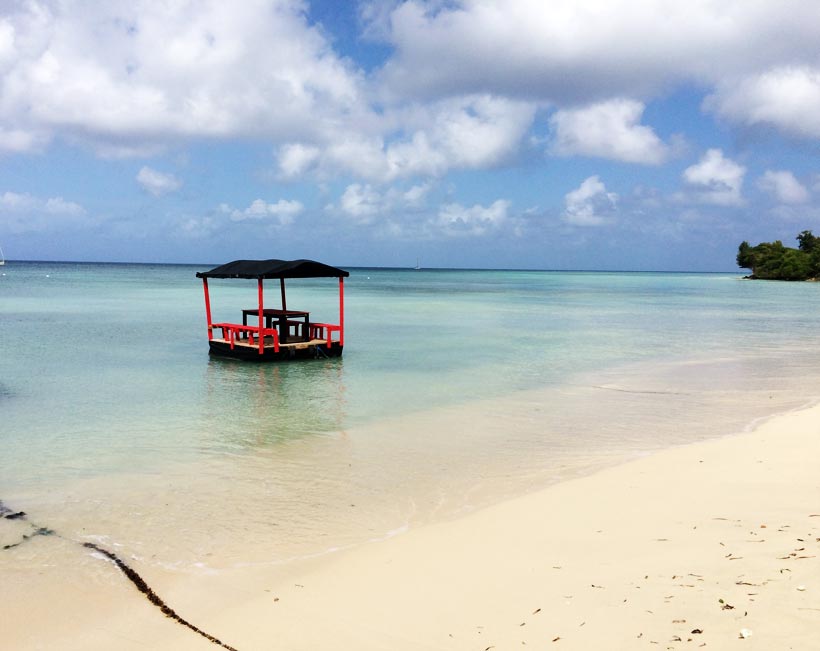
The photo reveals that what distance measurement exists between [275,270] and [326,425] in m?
7.59

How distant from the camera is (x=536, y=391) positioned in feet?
43.4

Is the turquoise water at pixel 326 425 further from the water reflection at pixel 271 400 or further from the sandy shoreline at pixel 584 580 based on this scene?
the sandy shoreline at pixel 584 580

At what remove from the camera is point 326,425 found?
10336mm

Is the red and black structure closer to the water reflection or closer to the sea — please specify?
the water reflection

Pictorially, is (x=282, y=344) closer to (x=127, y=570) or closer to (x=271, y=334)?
(x=271, y=334)

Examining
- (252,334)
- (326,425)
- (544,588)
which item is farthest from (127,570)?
(252,334)

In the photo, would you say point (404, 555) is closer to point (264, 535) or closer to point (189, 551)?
point (264, 535)

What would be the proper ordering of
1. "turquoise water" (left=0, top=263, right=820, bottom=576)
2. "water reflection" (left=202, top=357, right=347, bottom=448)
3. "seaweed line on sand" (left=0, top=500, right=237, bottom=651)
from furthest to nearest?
"water reflection" (left=202, top=357, right=347, bottom=448)
"turquoise water" (left=0, top=263, right=820, bottom=576)
"seaweed line on sand" (left=0, top=500, right=237, bottom=651)

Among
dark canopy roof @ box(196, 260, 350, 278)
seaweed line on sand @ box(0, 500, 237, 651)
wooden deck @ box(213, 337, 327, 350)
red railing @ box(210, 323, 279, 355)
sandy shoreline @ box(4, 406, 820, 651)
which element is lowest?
seaweed line on sand @ box(0, 500, 237, 651)

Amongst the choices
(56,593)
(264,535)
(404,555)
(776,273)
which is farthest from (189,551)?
(776,273)

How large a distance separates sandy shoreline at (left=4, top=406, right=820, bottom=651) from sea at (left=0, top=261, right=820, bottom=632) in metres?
0.52

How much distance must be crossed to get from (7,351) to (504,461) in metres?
16.3

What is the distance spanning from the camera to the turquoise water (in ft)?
20.7

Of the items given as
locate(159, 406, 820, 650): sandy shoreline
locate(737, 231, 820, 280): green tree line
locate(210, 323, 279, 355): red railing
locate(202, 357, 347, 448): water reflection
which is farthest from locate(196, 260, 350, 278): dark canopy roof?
locate(737, 231, 820, 280): green tree line
